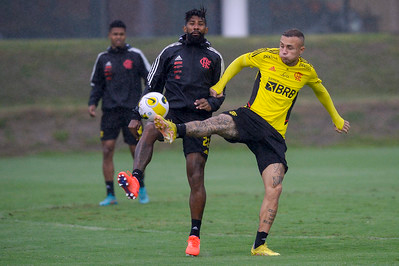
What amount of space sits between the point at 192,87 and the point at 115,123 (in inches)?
173

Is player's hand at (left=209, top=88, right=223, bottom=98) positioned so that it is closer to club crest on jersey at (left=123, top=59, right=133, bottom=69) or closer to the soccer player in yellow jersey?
the soccer player in yellow jersey

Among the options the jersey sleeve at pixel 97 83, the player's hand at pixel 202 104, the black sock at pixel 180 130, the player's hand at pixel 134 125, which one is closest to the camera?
the black sock at pixel 180 130

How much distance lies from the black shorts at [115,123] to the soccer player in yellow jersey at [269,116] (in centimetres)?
454

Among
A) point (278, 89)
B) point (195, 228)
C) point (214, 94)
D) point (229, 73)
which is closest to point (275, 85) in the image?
point (278, 89)

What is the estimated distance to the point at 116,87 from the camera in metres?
12.6

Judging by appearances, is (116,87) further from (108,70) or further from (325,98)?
(325,98)

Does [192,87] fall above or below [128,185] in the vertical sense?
above

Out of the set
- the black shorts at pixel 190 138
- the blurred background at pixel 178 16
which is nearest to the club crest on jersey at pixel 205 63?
the black shorts at pixel 190 138

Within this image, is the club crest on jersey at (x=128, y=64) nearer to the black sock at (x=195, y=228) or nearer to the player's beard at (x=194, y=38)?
the player's beard at (x=194, y=38)

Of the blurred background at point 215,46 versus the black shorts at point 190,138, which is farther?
the blurred background at point 215,46

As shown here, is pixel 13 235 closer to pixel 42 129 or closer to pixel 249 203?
pixel 249 203

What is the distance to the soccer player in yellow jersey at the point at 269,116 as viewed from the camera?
7773mm

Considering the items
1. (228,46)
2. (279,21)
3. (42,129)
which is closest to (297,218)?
(42,129)

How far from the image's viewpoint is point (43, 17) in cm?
2881
